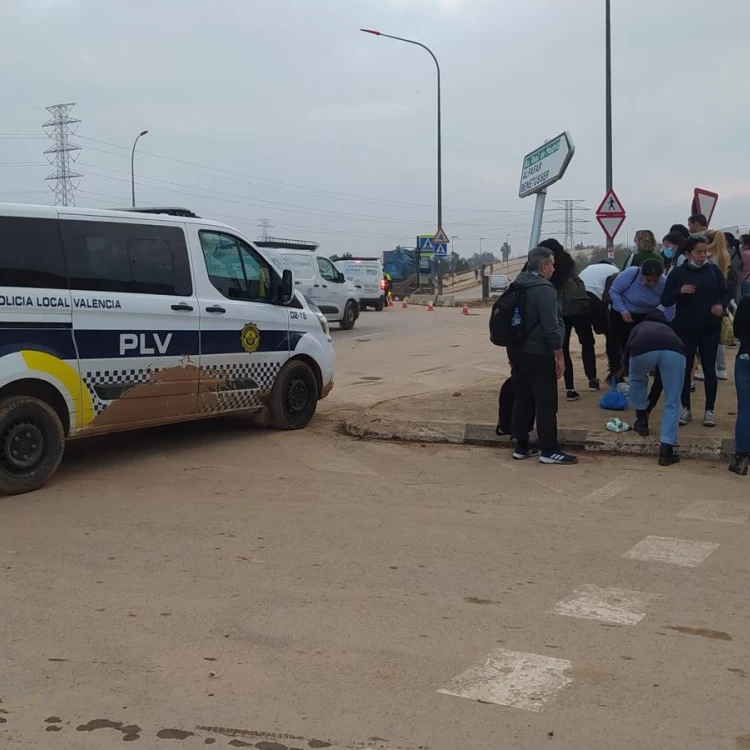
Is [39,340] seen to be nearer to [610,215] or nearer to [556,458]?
[556,458]

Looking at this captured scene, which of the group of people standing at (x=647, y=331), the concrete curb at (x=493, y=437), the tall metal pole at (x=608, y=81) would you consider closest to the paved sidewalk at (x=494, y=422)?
the concrete curb at (x=493, y=437)

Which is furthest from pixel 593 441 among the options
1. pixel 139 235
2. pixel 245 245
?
pixel 139 235

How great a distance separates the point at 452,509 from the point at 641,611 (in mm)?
2117

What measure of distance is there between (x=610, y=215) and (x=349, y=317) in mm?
8380

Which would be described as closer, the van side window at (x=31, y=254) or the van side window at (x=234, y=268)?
the van side window at (x=31, y=254)

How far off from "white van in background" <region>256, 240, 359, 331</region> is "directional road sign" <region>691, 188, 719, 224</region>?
10422mm

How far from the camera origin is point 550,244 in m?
8.95

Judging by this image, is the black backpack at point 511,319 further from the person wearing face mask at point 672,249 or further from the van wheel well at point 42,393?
the van wheel well at point 42,393

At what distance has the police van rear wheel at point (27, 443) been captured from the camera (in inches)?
266

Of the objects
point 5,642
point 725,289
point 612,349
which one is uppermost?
point 725,289

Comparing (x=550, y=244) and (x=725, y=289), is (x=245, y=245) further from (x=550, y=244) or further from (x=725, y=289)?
(x=725, y=289)

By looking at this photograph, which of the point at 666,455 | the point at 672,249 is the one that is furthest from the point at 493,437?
the point at 672,249

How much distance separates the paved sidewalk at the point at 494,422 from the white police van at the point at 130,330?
102 centimetres

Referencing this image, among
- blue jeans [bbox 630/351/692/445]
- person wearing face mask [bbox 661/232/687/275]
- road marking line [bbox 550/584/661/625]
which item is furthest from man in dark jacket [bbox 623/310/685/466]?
road marking line [bbox 550/584/661/625]
